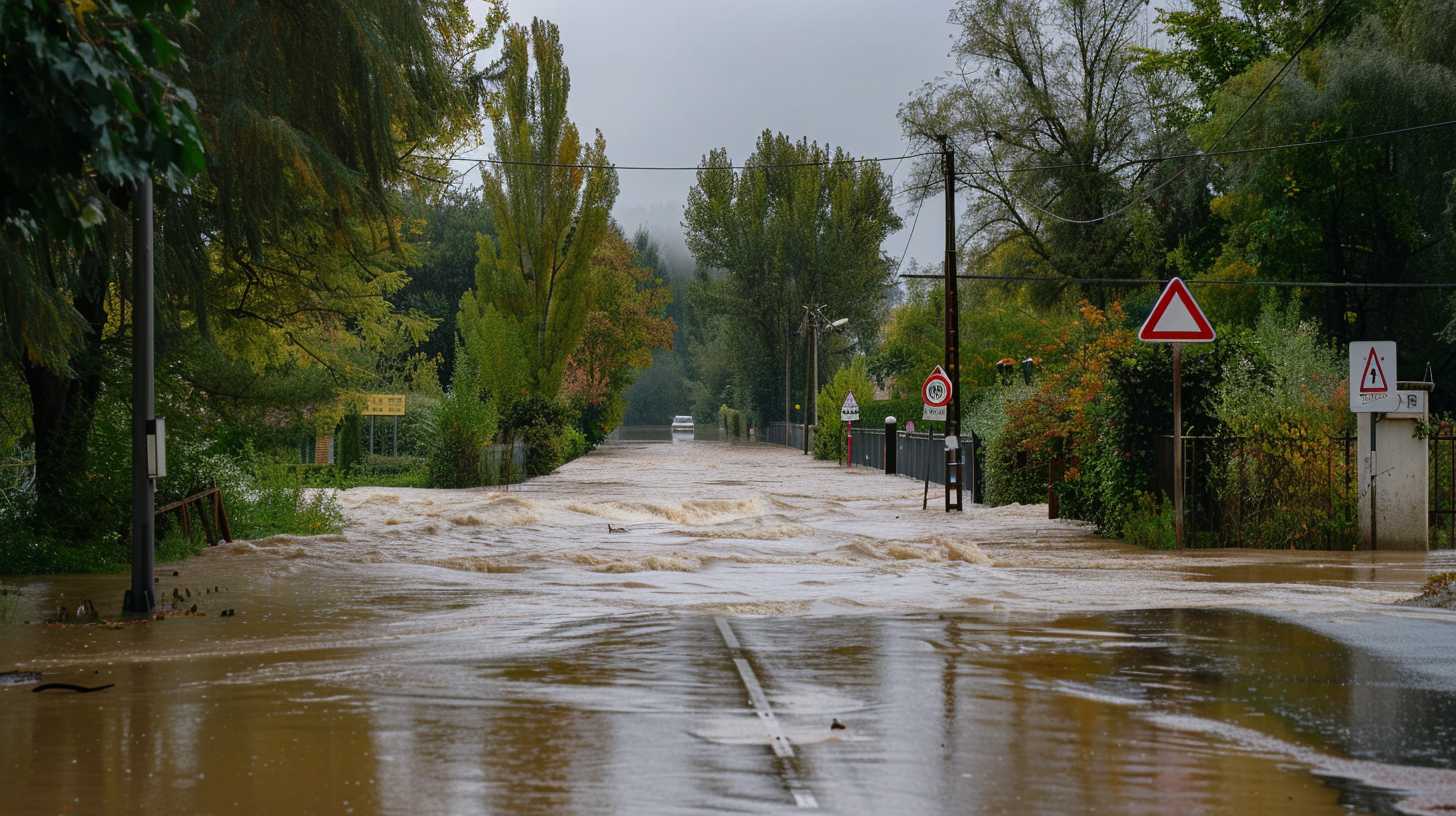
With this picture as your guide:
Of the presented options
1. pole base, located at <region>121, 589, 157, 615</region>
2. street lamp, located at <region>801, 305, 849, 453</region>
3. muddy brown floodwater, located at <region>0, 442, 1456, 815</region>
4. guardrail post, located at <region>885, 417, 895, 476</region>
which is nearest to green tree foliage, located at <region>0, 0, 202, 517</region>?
muddy brown floodwater, located at <region>0, 442, 1456, 815</region>

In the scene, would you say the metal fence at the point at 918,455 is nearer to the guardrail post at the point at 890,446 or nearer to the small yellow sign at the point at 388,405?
the guardrail post at the point at 890,446

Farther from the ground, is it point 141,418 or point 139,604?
point 141,418

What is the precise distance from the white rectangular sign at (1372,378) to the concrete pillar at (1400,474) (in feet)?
1.24

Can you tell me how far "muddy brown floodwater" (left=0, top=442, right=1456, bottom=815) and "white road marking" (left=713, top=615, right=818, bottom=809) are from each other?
1.2 inches

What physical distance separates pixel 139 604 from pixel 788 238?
8119cm

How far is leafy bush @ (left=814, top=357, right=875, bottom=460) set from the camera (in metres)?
67.4

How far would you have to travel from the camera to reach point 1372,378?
1942 centimetres

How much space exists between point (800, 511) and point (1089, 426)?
30.3 feet

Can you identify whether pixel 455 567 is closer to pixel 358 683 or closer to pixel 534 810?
pixel 358 683

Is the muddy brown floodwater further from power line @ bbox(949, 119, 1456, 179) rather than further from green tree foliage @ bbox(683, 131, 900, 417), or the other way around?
green tree foliage @ bbox(683, 131, 900, 417)

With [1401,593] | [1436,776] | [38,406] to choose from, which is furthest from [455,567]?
[1436,776]

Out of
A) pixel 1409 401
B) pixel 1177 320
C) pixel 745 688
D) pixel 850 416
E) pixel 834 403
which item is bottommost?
pixel 745 688

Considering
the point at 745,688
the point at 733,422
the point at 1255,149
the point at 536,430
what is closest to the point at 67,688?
the point at 745,688

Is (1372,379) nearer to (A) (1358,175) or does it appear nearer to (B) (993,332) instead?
(A) (1358,175)
